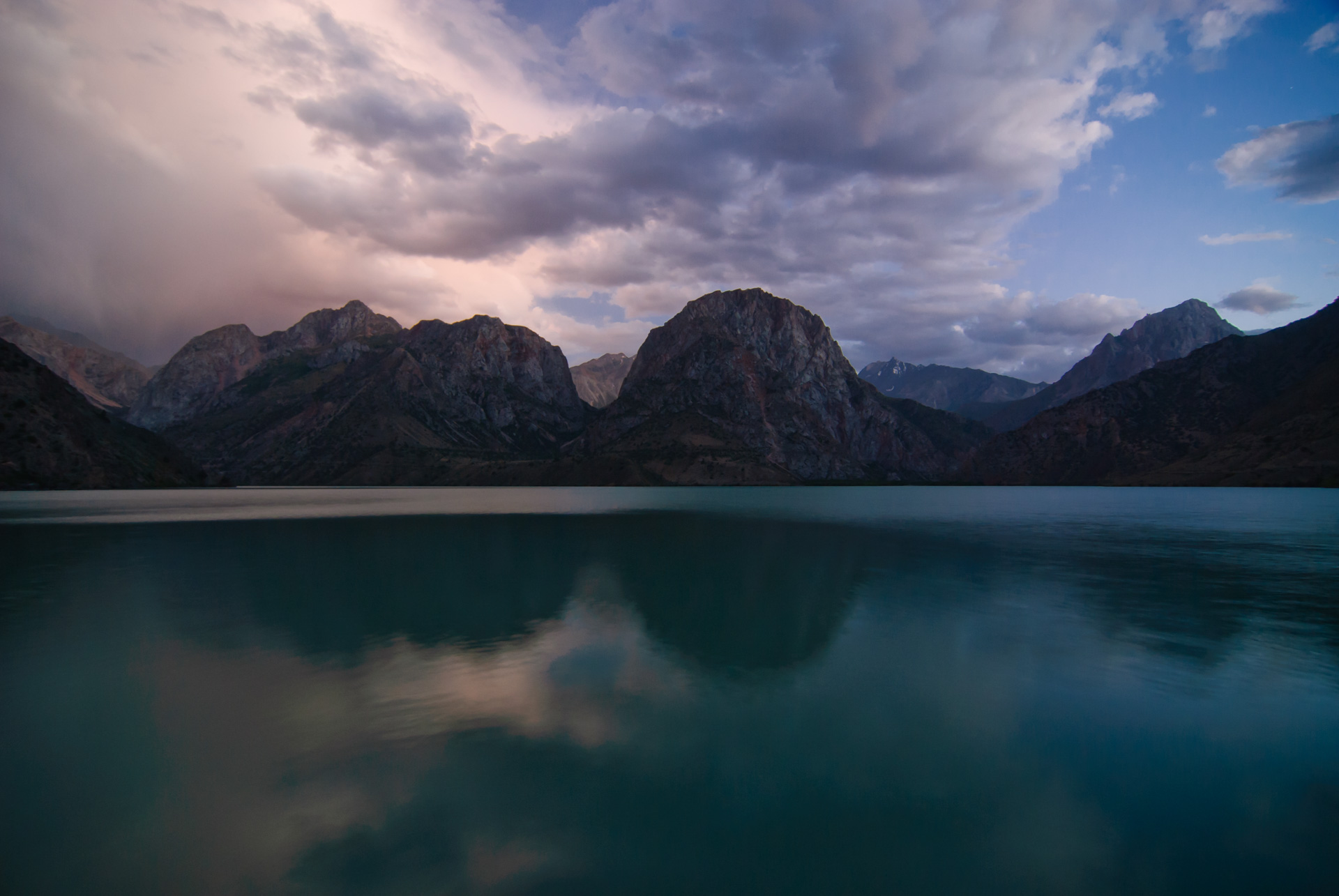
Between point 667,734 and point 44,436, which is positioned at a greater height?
point 44,436

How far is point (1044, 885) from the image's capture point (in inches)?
443

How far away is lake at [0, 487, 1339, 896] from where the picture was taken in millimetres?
11883

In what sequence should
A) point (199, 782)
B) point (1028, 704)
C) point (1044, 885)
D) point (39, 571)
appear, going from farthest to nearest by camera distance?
point (39, 571)
point (1028, 704)
point (199, 782)
point (1044, 885)

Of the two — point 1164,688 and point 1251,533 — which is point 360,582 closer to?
point 1164,688

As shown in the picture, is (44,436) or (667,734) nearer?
(667,734)

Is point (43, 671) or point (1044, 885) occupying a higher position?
point (1044, 885)

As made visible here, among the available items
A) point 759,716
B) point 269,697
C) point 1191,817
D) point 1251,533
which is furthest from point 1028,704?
point 1251,533

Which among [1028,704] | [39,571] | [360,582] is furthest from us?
[39,571]

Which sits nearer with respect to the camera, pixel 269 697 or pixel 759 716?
pixel 759 716

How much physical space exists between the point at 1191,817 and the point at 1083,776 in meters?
2.24

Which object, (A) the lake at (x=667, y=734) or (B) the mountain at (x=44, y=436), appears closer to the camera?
(A) the lake at (x=667, y=734)

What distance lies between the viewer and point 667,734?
1805 centimetres

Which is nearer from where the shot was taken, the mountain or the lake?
the lake

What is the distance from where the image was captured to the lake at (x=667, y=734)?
39.0 feet
